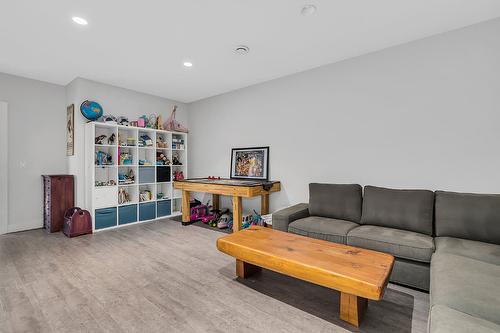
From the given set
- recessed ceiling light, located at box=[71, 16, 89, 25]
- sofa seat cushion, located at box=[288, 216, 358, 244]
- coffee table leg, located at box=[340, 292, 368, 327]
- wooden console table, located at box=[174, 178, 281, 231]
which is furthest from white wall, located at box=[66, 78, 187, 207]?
coffee table leg, located at box=[340, 292, 368, 327]

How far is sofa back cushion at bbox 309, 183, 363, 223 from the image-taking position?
2922 millimetres

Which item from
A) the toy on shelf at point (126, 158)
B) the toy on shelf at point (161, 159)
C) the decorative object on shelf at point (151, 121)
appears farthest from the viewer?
the toy on shelf at point (161, 159)

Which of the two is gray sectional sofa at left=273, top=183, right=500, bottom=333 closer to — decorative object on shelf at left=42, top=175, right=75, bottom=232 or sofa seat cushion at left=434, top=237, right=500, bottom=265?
sofa seat cushion at left=434, top=237, right=500, bottom=265

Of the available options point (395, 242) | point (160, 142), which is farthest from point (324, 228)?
point (160, 142)

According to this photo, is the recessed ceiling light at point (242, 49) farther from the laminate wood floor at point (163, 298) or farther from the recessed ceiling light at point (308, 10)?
the laminate wood floor at point (163, 298)

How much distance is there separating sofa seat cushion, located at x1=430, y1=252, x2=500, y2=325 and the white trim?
542 centimetres

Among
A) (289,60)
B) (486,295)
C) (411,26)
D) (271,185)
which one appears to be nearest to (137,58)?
(289,60)

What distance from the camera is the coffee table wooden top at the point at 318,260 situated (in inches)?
60.6

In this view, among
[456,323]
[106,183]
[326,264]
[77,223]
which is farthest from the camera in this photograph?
[106,183]

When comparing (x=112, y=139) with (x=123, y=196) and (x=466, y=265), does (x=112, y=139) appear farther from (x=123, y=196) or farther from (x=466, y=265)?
(x=466, y=265)

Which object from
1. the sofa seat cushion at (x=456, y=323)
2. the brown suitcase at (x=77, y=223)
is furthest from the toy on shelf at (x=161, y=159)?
the sofa seat cushion at (x=456, y=323)

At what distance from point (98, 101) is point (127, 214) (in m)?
2.03

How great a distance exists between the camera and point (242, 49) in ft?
9.80

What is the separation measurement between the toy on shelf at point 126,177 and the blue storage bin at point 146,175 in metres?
0.15
